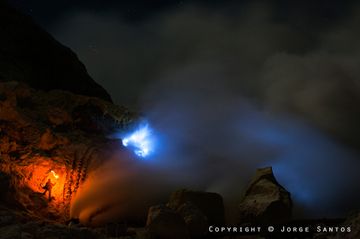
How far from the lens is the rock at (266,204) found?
18.0 m

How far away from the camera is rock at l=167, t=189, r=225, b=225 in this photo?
683 inches

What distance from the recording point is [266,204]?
60.0 ft

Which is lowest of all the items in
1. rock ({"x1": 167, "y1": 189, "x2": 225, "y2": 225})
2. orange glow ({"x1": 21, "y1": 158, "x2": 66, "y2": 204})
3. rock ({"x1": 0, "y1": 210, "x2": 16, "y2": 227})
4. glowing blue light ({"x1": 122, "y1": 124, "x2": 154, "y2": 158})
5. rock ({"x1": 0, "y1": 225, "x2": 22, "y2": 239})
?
rock ({"x1": 0, "y1": 225, "x2": 22, "y2": 239})

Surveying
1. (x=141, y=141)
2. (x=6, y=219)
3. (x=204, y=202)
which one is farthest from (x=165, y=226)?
(x=141, y=141)

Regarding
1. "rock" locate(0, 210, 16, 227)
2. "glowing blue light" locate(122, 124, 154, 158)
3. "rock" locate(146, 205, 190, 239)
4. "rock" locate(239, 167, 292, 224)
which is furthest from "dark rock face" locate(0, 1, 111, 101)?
"rock" locate(239, 167, 292, 224)

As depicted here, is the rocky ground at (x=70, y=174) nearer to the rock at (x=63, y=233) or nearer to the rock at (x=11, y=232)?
the rock at (x=63, y=233)

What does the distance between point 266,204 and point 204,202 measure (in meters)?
3.16

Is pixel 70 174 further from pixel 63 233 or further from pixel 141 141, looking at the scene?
pixel 63 233

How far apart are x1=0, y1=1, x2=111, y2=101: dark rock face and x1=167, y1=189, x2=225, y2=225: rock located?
14105mm

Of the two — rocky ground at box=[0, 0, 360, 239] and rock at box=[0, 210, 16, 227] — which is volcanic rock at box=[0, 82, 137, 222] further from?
rock at box=[0, 210, 16, 227]

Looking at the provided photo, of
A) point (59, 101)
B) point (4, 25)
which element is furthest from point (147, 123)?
point (4, 25)

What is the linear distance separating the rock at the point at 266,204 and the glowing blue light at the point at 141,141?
656 cm

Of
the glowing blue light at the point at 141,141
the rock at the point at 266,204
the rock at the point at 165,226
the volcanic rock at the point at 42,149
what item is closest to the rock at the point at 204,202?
the rock at the point at 266,204

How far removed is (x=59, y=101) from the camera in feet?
64.7
